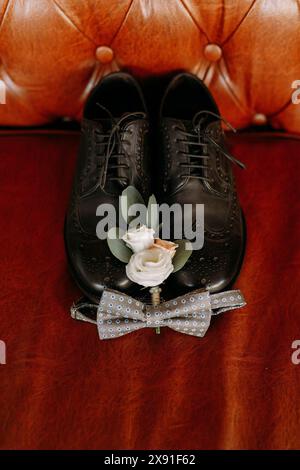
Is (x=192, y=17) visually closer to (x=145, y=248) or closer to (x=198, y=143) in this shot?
(x=198, y=143)

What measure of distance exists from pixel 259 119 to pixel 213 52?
14 centimetres

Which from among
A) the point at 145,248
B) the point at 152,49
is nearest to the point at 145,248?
the point at 145,248

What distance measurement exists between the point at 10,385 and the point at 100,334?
0.42 feet

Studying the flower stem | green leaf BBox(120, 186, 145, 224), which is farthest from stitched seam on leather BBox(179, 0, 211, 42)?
the flower stem

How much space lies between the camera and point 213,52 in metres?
0.64

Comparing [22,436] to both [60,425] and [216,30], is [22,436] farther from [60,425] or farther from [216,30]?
[216,30]

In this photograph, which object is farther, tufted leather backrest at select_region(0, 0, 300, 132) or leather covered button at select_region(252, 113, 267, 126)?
leather covered button at select_region(252, 113, 267, 126)

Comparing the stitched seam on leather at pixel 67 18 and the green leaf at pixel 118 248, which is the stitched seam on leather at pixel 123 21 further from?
the green leaf at pixel 118 248

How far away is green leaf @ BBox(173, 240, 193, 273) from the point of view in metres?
0.56

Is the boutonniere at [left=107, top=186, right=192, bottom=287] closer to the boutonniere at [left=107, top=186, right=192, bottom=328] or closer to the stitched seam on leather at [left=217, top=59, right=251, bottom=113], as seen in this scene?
the boutonniere at [left=107, top=186, right=192, bottom=328]

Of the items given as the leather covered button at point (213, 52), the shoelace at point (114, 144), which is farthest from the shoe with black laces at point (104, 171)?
the leather covered button at point (213, 52)

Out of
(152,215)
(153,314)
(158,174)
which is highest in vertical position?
(158,174)

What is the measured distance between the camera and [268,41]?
611mm

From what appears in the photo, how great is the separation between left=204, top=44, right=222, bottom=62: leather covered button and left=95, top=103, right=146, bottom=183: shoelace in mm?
129
